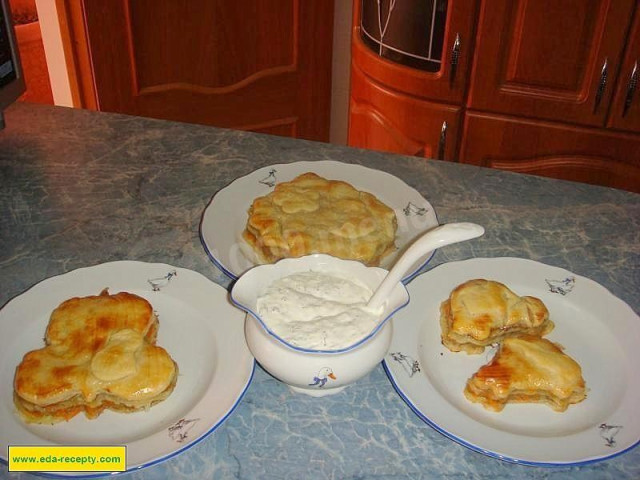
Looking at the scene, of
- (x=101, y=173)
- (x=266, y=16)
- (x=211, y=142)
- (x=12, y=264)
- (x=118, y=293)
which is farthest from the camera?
(x=266, y=16)

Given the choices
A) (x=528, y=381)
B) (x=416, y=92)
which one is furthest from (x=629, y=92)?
(x=528, y=381)

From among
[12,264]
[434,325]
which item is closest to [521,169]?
[434,325]

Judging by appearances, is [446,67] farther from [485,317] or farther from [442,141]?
[485,317]

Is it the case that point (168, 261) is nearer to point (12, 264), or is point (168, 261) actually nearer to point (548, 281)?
point (12, 264)

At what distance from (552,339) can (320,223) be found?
1.48 feet

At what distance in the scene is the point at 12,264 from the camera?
1.21 metres

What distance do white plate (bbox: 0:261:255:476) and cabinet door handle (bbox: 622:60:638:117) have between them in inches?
63.3

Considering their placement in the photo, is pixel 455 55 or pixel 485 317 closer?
pixel 485 317

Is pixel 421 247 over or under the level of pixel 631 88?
over

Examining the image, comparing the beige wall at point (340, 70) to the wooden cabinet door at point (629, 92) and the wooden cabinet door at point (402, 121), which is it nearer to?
the wooden cabinet door at point (402, 121)

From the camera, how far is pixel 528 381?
2.91ft

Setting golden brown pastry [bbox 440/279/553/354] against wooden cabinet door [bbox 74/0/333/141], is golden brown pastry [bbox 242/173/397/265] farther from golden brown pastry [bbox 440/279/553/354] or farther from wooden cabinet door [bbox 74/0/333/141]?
wooden cabinet door [bbox 74/0/333/141]

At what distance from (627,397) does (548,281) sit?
10.4 inches

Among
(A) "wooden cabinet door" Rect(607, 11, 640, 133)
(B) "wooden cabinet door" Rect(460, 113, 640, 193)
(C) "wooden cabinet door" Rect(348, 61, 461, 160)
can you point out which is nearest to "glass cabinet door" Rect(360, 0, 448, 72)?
(C) "wooden cabinet door" Rect(348, 61, 461, 160)
